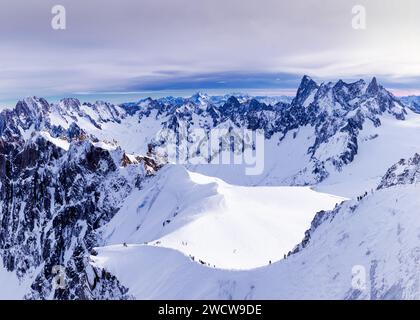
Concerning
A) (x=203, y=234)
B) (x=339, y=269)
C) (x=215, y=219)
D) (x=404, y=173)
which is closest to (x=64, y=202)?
(x=215, y=219)

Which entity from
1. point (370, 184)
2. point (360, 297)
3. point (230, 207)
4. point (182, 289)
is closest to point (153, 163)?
point (230, 207)

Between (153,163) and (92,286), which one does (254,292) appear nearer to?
(92,286)

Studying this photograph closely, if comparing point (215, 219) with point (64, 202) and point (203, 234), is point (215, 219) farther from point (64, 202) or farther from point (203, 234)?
point (64, 202)

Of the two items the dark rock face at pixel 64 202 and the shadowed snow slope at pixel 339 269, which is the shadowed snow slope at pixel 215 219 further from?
the dark rock face at pixel 64 202

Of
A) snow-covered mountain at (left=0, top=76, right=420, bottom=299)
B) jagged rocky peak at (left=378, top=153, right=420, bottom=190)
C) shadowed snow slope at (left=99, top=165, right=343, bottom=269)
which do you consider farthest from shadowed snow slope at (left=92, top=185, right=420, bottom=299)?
jagged rocky peak at (left=378, top=153, right=420, bottom=190)

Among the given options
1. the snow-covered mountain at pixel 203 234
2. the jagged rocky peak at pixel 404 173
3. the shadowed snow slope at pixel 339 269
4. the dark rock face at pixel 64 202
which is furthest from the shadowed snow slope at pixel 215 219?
the jagged rocky peak at pixel 404 173
